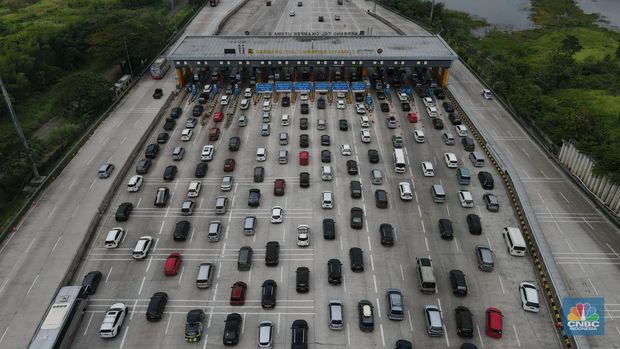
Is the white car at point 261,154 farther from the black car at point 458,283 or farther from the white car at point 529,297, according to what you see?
the white car at point 529,297

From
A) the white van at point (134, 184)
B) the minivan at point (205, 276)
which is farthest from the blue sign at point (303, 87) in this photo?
the minivan at point (205, 276)

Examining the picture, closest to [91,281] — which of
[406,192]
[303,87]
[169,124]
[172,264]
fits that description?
[172,264]

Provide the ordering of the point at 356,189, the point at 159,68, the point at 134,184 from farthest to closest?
the point at 159,68
the point at 134,184
the point at 356,189

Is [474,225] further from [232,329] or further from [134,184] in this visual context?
[134,184]

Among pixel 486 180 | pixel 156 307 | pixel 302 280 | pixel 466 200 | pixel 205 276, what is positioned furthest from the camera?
pixel 486 180

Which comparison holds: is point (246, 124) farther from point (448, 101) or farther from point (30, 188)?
point (448, 101)

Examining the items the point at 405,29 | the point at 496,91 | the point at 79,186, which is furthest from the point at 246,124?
the point at 405,29
